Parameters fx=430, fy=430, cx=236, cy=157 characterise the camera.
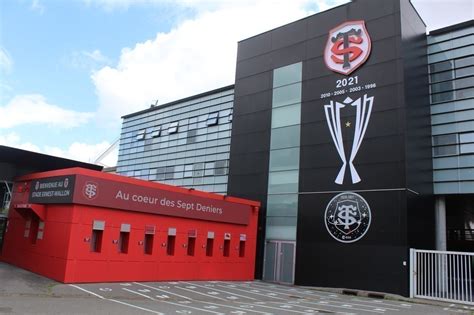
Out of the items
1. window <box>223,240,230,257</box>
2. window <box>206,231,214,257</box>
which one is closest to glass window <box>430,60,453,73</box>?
window <box>223,240,230,257</box>

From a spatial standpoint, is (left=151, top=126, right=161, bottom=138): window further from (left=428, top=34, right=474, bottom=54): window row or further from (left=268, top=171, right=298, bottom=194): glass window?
(left=428, top=34, right=474, bottom=54): window row

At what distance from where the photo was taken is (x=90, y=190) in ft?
55.3

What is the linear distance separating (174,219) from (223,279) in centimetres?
474

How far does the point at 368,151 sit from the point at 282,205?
586cm

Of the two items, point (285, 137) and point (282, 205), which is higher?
point (285, 137)

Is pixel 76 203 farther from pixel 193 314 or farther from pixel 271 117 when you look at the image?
pixel 271 117

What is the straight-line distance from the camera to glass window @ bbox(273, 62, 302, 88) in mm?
25656

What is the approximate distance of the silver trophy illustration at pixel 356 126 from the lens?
22.0 m

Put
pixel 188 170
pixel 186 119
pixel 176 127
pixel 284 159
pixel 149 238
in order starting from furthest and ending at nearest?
pixel 176 127, pixel 186 119, pixel 188 170, pixel 284 159, pixel 149 238

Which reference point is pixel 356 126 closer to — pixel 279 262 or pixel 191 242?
pixel 279 262

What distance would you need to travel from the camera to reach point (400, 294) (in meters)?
19.2

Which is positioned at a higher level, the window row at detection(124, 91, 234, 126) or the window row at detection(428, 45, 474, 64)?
the window row at detection(124, 91, 234, 126)

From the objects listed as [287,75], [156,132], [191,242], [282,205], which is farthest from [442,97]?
[156,132]

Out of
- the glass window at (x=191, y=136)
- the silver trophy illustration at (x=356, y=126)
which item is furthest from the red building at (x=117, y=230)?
the glass window at (x=191, y=136)
